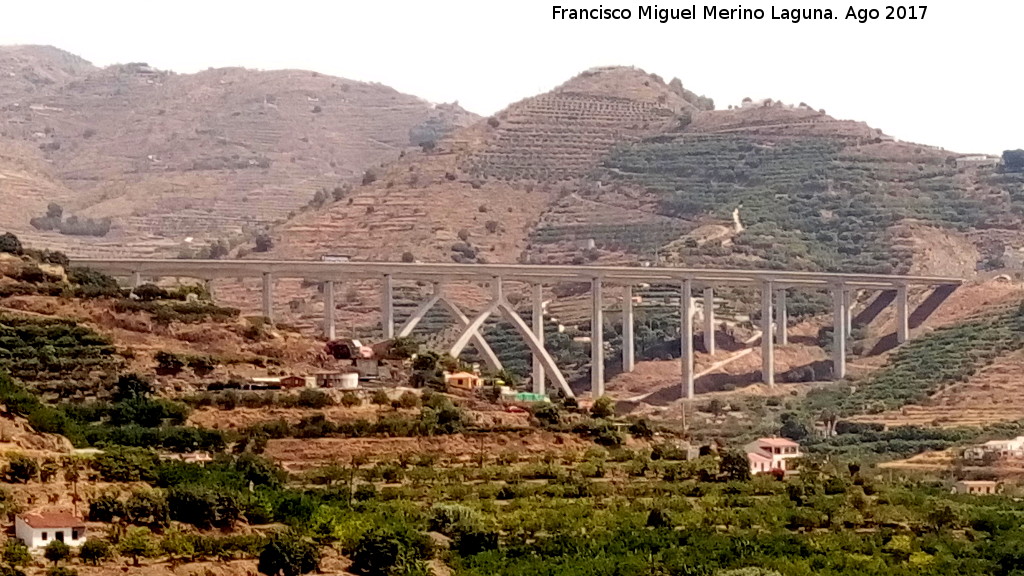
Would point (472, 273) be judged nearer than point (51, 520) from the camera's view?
No

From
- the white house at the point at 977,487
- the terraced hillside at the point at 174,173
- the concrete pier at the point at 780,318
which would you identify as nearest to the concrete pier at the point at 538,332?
the concrete pier at the point at 780,318

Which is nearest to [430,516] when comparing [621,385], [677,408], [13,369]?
[13,369]

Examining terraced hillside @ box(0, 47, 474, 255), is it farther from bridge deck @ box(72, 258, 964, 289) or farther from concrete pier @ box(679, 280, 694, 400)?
concrete pier @ box(679, 280, 694, 400)

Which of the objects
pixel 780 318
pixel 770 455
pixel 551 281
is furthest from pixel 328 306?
pixel 770 455

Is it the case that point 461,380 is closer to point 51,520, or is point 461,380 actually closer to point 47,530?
point 51,520

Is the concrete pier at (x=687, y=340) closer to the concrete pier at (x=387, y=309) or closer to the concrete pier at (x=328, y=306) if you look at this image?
the concrete pier at (x=387, y=309)

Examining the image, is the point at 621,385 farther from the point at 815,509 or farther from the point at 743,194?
the point at 815,509
